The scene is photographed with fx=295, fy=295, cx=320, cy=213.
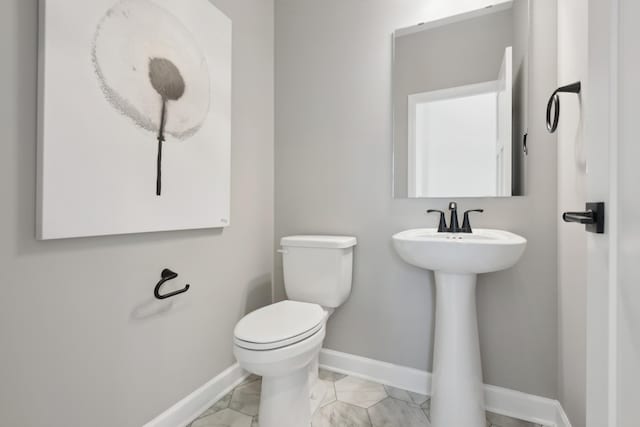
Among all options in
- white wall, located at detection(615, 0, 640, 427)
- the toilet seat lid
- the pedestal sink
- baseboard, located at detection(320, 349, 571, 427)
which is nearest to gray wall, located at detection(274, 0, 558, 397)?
baseboard, located at detection(320, 349, 571, 427)

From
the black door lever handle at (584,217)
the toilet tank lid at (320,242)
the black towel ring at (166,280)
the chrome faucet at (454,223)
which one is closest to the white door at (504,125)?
the chrome faucet at (454,223)

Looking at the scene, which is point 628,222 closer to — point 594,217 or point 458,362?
point 594,217

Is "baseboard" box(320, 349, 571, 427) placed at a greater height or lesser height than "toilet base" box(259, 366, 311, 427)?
lesser

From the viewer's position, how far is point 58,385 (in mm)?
940

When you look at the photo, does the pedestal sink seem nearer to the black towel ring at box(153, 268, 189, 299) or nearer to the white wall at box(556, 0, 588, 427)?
→ the white wall at box(556, 0, 588, 427)

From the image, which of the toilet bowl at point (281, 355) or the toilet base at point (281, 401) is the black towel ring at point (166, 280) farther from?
the toilet base at point (281, 401)

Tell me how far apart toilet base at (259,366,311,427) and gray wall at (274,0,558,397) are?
0.61m

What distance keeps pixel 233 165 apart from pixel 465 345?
4.71 feet

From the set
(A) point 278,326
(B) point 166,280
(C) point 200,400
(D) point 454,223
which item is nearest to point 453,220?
(D) point 454,223

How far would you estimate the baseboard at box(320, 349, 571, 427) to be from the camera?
4.42 ft

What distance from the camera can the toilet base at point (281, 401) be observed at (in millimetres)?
1201

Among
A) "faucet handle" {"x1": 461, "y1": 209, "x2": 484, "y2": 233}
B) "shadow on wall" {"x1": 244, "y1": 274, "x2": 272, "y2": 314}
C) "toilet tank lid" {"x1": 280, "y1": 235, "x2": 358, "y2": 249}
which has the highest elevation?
"faucet handle" {"x1": 461, "y1": 209, "x2": 484, "y2": 233}

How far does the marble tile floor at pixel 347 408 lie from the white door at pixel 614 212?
0.94 metres

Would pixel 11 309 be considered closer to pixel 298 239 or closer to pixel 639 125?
pixel 298 239
